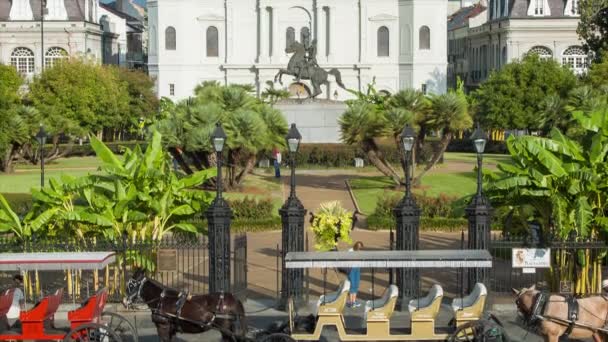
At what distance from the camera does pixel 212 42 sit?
10906 cm

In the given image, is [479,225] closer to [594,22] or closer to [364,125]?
[364,125]

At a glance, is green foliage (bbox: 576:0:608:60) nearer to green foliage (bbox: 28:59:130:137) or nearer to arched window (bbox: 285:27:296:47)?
green foliage (bbox: 28:59:130:137)

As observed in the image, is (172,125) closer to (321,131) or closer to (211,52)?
(321,131)

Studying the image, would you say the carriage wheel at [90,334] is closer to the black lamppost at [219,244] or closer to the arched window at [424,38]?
the black lamppost at [219,244]

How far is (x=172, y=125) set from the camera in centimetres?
4922

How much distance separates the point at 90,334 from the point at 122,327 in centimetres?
181

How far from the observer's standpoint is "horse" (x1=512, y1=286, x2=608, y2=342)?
2083 cm

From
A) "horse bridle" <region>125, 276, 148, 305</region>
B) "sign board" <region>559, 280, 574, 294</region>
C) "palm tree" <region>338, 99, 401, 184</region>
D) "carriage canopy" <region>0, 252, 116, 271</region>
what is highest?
"palm tree" <region>338, 99, 401, 184</region>

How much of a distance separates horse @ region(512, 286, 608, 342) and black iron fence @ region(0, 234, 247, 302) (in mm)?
8055

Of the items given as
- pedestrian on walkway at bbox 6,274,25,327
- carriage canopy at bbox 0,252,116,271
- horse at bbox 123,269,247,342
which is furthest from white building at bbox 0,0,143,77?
horse at bbox 123,269,247,342

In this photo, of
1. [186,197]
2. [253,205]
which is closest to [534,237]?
[186,197]

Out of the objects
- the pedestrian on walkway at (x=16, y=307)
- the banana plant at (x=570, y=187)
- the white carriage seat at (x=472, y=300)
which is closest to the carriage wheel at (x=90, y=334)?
the pedestrian on walkway at (x=16, y=307)

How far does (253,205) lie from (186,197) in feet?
43.8

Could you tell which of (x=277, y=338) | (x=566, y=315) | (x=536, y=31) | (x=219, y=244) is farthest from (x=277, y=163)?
(x=536, y=31)
